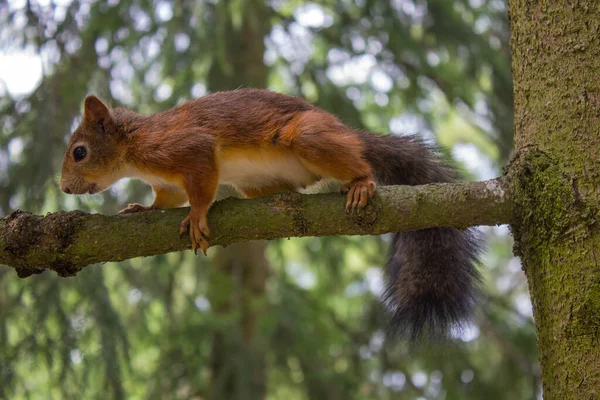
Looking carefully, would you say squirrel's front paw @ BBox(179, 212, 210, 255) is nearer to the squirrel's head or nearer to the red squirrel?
the red squirrel

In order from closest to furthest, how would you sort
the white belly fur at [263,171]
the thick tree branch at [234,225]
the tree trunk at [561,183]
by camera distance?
the tree trunk at [561,183], the thick tree branch at [234,225], the white belly fur at [263,171]

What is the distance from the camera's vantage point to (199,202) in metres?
2.17

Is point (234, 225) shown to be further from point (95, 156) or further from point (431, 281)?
point (95, 156)

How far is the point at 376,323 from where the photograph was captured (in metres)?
4.66

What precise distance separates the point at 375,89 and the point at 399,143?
108 inches

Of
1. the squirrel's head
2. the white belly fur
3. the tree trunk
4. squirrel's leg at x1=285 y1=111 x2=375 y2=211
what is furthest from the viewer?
the squirrel's head

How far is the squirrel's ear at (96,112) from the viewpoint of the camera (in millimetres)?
2676

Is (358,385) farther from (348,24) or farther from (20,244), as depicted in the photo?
(20,244)

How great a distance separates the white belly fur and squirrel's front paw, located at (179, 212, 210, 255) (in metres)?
0.48

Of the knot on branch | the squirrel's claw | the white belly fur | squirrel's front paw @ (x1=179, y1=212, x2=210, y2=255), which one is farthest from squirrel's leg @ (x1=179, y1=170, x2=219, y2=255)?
the squirrel's claw

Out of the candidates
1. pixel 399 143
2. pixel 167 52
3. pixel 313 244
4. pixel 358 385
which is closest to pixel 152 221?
pixel 399 143

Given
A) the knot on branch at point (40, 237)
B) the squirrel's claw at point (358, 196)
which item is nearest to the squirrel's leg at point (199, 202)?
the knot on branch at point (40, 237)

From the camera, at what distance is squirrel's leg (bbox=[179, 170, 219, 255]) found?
200cm

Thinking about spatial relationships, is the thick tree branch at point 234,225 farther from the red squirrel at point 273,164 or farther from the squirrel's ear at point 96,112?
the squirrel's ear at point 96,112
